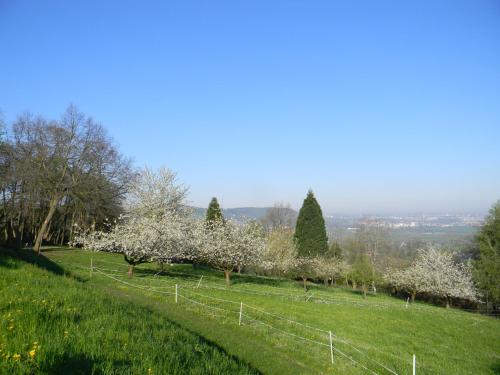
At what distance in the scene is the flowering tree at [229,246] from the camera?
116 feet

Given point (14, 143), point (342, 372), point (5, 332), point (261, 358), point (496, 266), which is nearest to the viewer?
point (5, 332)

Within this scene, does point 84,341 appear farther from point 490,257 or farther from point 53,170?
point 490,257

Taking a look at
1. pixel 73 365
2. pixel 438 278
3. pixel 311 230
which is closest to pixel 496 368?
pixel 73 365

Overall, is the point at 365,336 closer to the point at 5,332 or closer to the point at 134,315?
the point at 134,315

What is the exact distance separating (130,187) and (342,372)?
41733 mm

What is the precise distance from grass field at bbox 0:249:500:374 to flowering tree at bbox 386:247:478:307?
2036cm

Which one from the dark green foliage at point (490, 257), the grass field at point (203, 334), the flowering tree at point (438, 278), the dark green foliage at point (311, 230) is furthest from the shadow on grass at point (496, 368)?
the dark green foliage at point (311, 230)

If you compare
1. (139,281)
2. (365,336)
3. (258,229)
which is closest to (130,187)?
(258,229)

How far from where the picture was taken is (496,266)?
163ft

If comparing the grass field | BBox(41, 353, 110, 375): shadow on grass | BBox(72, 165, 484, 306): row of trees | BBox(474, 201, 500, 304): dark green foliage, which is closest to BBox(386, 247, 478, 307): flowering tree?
BBox(72, 165, 484, 306): row of trees

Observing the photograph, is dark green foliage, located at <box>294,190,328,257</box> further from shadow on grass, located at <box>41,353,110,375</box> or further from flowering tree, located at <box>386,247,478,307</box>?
shadow on grass, located at <box>41,353,110,375</box>

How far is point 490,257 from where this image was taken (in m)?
→ 51.9

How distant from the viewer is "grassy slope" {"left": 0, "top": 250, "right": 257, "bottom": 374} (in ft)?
18.0

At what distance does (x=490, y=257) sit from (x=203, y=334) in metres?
52.2
